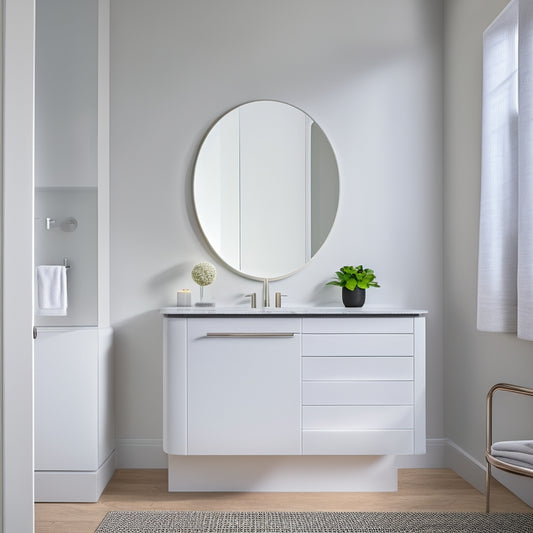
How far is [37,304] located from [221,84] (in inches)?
58.5

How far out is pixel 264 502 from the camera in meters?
2.61

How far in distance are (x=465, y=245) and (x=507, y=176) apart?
1.89 ft

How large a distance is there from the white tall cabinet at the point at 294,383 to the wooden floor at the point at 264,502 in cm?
21

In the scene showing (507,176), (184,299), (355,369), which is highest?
(507,176)

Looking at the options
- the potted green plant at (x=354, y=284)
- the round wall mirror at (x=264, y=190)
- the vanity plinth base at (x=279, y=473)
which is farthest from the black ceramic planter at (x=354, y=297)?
the vanity plinth base at (x=279, y=473)

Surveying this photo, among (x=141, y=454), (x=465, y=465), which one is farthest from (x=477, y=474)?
(x=141, y=454)

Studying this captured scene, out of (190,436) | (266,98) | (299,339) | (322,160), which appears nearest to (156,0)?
(266,98)

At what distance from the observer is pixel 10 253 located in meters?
1.73

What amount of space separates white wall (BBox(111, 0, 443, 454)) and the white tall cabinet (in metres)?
0.51

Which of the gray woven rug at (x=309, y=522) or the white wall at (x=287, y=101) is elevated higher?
the white wall at (x=287, y=101)

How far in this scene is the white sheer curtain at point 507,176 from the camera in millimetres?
2197

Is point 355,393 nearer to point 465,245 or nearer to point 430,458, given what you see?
point 430,458

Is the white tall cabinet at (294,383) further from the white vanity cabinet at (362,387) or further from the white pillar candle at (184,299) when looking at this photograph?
the white pillar candle at (184,299)

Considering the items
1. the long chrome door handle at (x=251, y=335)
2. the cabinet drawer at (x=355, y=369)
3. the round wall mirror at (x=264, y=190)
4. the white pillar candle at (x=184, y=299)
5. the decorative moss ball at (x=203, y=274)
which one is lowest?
the cabinet drawer at (x=355, y=369)
